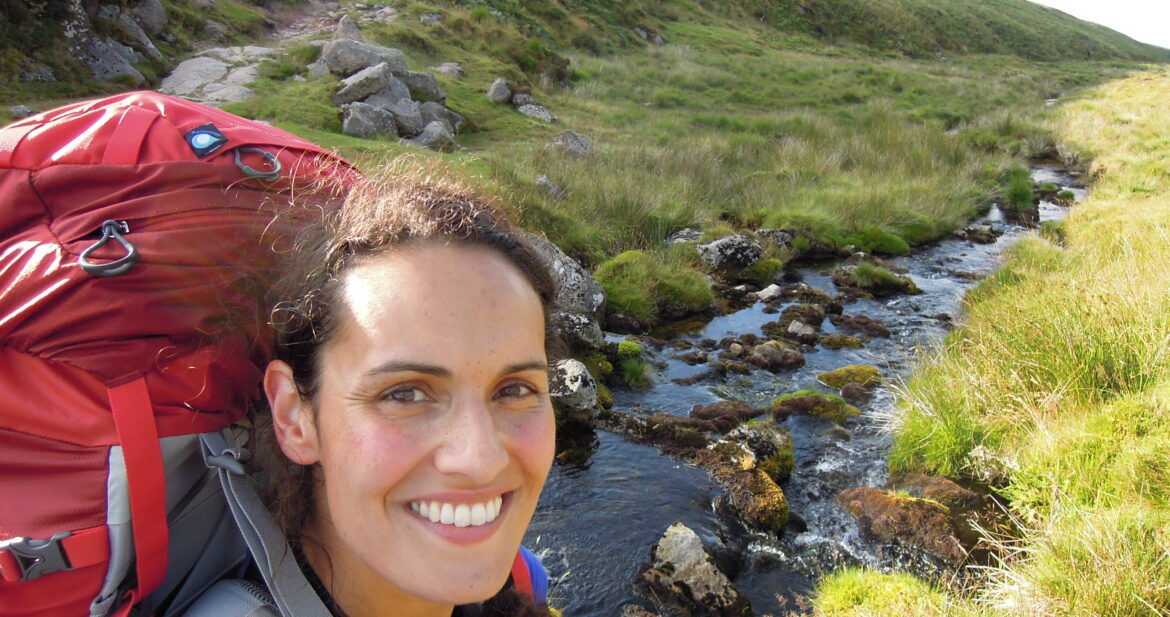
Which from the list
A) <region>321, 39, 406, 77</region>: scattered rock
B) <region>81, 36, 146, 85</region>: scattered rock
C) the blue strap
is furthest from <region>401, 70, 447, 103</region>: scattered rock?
the blue strap

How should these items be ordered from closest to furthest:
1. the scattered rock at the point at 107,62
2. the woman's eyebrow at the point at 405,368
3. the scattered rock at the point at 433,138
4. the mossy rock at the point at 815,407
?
the woman's eyebrow at the point at 405,368 < the mossy rock at the point at 815,407 < the scattered rock at the point at 107,62 < the scattered rock at the point at 433,138

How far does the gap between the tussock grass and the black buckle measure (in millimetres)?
4037

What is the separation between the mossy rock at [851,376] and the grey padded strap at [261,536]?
279 inches

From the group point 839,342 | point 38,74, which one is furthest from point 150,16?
point 839,342

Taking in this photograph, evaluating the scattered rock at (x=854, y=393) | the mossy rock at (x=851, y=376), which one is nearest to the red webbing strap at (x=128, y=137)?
the scattered rock at (x=854, y=393)

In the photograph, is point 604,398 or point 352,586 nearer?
point 352,586

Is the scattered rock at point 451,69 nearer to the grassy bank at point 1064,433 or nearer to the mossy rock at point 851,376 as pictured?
the mossy rock at point 851,376

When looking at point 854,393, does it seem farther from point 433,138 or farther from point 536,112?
point 536,112

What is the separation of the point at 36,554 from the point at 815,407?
6.73 metres

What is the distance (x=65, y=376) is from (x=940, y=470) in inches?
237

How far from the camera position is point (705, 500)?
5.70m

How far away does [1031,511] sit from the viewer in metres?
4.58

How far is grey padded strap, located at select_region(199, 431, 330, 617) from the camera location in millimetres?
1542

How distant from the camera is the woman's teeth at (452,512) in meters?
1.56
